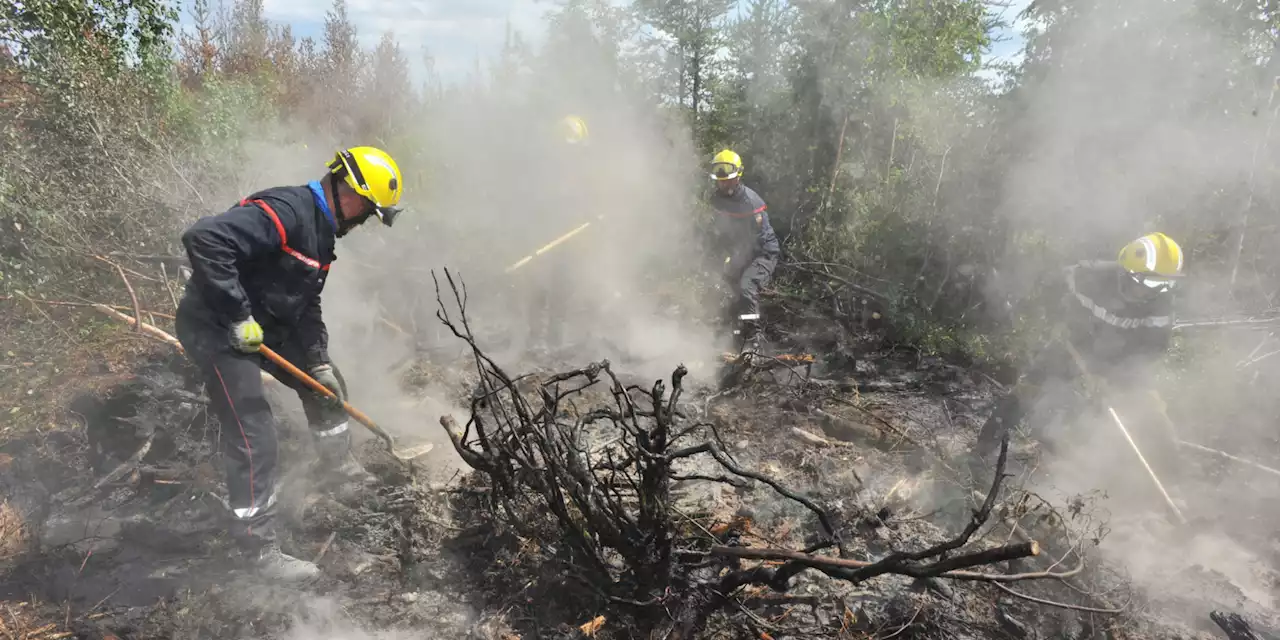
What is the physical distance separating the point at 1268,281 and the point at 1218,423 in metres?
2.78

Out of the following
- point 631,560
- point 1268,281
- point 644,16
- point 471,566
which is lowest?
point 471,566

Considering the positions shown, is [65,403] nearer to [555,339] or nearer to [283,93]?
[555,339]

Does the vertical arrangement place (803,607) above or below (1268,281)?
below

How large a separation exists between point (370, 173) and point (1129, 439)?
18.9 ft

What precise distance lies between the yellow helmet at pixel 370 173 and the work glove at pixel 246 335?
882 mm

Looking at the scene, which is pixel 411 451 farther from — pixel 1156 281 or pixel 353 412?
pixel 1156 281

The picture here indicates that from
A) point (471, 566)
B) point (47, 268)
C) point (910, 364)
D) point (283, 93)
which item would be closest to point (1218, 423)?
point (910, 364)

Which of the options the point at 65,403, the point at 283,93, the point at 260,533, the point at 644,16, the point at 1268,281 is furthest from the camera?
the point at 644,16

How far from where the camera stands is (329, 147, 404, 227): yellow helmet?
3.49 meters

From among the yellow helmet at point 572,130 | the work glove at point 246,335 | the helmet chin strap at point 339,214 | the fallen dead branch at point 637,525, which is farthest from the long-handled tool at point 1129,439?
the work glove at point 246,335

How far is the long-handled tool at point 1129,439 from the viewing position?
4.25m

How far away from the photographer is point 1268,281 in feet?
23.4

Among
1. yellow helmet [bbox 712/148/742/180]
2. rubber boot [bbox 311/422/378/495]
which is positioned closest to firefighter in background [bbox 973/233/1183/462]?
yellow helmet [bbox 712/148/742/180]

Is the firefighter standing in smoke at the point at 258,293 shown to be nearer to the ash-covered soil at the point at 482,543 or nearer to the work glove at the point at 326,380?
the work glove at the point at 326,380
